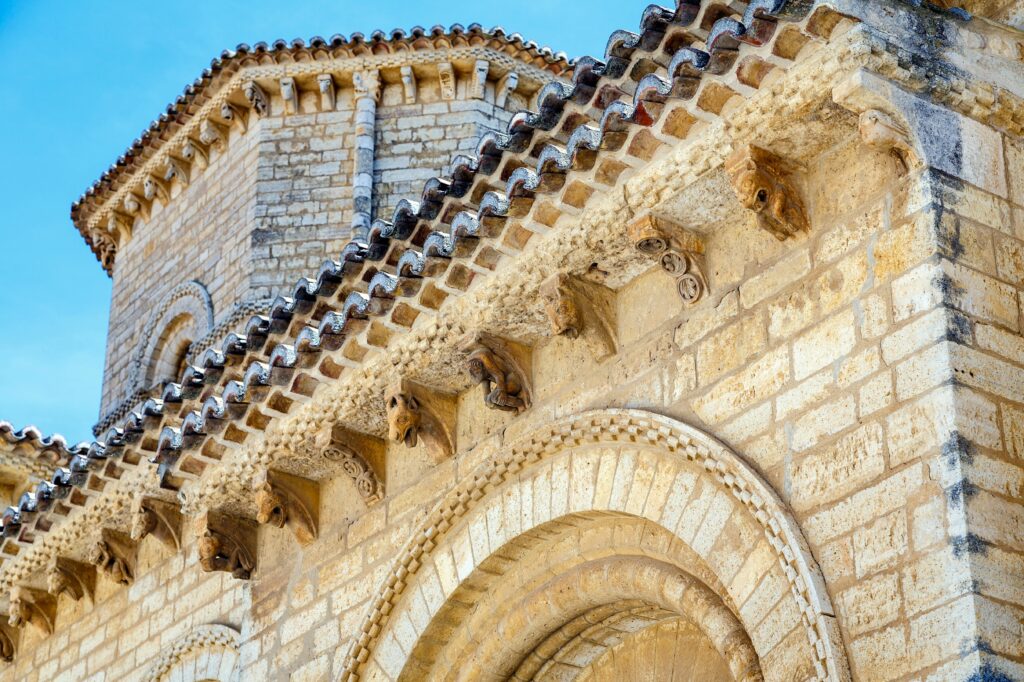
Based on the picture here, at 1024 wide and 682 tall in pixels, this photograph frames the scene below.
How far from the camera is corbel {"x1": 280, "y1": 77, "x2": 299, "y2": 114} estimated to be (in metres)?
13.5

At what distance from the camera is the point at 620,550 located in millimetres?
6137

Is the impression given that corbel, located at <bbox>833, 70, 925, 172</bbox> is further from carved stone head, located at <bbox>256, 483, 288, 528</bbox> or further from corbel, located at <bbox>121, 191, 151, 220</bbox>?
corbel, located at <bbox>121, 191, 151, 220</bbox>

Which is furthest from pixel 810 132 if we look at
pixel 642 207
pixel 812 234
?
pixel 642 207

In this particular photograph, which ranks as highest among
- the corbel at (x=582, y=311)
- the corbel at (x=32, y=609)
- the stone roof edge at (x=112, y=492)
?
the stone roof edge at (x=112, y=492)

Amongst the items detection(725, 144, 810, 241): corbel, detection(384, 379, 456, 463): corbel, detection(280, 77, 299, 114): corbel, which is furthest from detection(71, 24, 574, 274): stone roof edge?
detection(725, 144, 810, 241): corbel

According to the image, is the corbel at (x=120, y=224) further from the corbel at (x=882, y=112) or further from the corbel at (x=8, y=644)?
the corbel at (x=882, y=112)

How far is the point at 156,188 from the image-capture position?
580 inches

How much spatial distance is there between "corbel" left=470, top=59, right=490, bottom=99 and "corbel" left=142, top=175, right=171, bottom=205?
10.8ft

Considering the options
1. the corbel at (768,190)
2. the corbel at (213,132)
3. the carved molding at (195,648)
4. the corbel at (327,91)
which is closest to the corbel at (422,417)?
the carved molding at (195,648)

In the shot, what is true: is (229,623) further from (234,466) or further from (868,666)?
(868,666)

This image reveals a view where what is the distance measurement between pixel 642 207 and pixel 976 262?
129cm

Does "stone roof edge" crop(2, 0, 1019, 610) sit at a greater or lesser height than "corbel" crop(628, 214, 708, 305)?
greater

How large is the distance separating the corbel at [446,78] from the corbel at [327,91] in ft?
3.11

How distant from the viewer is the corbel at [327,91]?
13.5 meters
